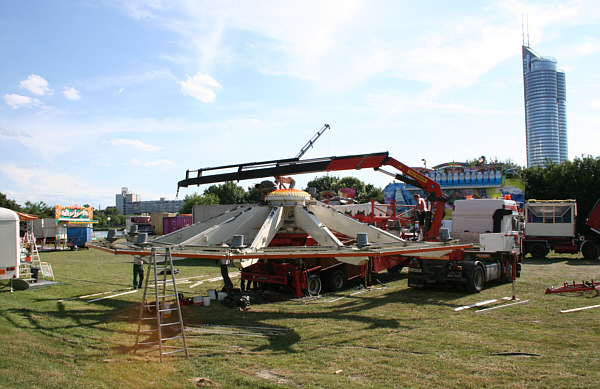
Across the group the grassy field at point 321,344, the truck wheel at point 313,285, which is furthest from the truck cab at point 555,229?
the truck wheel at point 313,285

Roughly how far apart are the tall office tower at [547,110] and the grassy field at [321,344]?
210 meters

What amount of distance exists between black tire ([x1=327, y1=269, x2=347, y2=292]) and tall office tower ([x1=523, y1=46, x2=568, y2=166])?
8151 inches

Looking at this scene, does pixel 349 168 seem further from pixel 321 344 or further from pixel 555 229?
pixel 555 229

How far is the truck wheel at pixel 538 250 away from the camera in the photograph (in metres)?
27.5

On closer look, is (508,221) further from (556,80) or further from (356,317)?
(556,80)

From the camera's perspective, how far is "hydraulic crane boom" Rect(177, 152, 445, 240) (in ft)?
50.1

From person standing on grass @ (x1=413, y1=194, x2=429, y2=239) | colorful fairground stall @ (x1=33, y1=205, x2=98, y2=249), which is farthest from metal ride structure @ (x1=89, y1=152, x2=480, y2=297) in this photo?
colorful fairground stall @ (x1=33, y1=205, x2=98, y2=249)

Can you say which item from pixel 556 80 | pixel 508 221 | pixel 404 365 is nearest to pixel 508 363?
pixel 404 365

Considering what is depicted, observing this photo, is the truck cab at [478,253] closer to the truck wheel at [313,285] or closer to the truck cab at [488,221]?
the truck cab at [488,221]

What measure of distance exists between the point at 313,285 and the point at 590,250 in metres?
21.4

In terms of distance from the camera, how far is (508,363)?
7121mm

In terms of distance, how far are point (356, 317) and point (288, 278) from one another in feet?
11.7

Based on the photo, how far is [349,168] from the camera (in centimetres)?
1641

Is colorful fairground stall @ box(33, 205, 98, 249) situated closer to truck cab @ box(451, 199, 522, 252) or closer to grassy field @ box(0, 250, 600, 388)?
grassy field @ box(0, 250, 600, 388)
